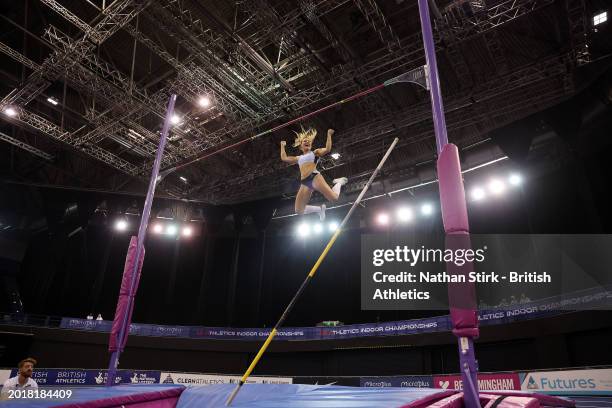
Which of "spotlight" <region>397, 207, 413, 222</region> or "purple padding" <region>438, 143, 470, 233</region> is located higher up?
"spotlight" <region>397, 207, 413, 222</region>

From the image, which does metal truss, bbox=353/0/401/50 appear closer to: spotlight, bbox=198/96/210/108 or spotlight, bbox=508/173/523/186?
spotlight, bbox=198/96/210/108

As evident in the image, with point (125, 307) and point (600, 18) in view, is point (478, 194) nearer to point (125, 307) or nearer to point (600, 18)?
point (600, 18)

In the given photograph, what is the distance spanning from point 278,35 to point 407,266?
34.3 ft

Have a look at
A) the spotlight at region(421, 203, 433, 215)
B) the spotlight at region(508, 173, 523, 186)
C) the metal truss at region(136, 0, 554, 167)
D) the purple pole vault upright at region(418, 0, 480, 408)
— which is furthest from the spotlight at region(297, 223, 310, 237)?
the purple pole vault upright at region(418, 0, 480, 408)

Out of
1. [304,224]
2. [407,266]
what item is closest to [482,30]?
[407,266]

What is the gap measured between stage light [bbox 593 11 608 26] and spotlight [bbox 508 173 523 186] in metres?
4.87

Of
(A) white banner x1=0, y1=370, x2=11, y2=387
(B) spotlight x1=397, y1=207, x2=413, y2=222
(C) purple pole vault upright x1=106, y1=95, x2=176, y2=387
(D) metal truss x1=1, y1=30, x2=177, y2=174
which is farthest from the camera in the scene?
(B) spotlight x1=397, y1=207, x2=413, y2=222

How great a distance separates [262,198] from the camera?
17531mm

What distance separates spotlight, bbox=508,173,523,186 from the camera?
1228cm

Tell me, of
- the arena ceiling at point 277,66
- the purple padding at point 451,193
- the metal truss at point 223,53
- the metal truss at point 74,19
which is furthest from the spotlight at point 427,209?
the purple padding at point 451,193

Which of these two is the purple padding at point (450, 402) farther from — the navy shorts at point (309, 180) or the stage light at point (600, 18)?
the stage light at point (600, 18)

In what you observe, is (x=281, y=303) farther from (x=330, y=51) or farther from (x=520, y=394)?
(x=520, y=394)

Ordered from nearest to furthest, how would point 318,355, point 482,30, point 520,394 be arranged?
point 520,394
point 482,30
point 318,355

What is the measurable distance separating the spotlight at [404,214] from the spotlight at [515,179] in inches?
149
